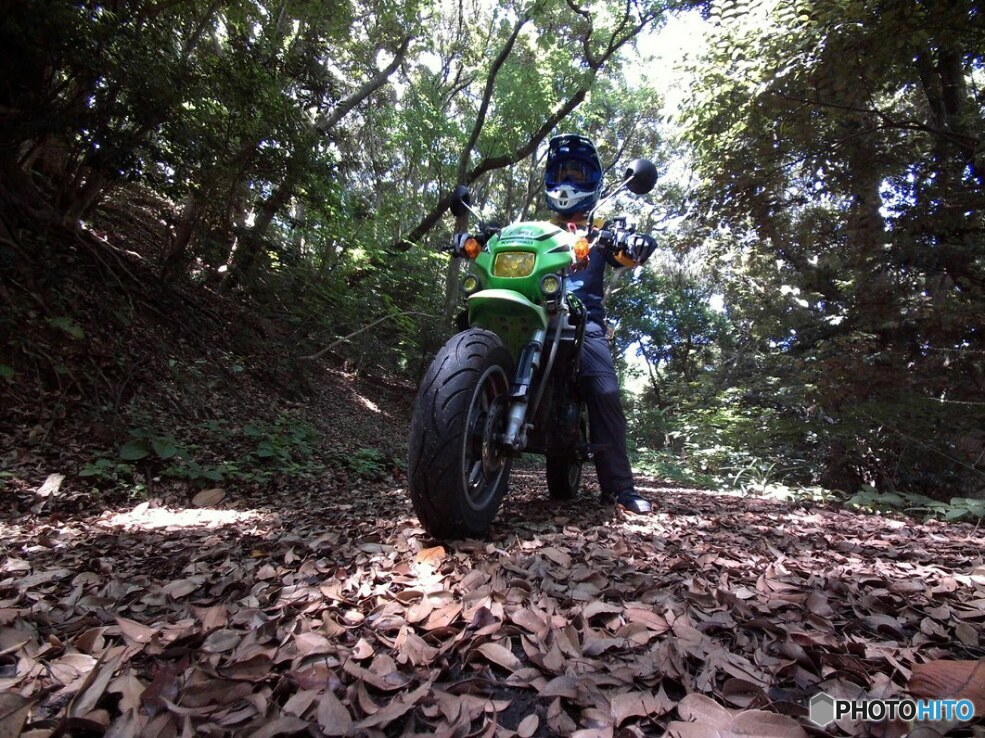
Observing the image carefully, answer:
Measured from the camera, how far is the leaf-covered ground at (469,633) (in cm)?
93

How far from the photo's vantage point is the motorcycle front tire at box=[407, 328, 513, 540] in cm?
182

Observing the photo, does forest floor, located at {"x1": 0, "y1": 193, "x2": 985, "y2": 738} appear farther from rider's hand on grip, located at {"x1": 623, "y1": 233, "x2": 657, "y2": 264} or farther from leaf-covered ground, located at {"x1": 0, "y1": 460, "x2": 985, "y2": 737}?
rider's hand on grip, located at {"x1": 623, "y1": 233, "x2": 657, "y2": 264}

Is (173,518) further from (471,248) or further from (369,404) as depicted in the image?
(369,404)

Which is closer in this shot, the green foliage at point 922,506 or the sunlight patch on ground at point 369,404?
the green foliage at point 922,506

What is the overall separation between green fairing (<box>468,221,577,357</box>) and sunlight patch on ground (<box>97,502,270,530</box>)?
1734 mm

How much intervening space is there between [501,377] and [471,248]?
0.87 meters

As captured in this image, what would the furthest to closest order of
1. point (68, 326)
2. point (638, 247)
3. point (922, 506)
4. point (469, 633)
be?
point (68, 326), point (922, 506), point (638, 247), point (469, 633)

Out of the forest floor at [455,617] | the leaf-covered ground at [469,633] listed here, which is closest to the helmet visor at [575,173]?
the forest floor at [455,617]

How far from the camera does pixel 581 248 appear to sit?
2.52m

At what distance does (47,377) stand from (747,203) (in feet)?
22.7

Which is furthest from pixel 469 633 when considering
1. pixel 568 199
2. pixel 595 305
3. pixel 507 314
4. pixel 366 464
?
pixel 366 464

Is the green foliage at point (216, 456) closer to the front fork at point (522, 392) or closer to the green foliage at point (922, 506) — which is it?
the front fork at point (522, 392)

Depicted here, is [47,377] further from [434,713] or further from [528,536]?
[434,713]

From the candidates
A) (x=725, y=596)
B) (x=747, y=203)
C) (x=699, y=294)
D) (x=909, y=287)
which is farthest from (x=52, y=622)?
(x=699, y=294)
